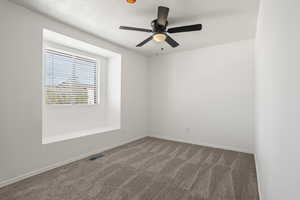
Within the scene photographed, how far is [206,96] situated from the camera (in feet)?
12.2

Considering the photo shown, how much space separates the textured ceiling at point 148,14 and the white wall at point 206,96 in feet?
2.18

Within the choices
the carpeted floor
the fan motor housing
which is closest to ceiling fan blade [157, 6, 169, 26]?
the fan motor housing

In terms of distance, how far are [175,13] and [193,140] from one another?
317cm

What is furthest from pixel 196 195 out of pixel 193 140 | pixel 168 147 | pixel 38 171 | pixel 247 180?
pixel 38 171

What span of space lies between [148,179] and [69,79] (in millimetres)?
2794

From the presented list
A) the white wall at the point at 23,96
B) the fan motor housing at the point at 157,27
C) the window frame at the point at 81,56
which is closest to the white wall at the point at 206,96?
the window frame at the point at 81,56

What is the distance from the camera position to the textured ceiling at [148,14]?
2029mm

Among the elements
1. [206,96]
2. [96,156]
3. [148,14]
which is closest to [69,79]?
[96,156]

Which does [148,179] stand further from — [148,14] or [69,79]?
[69,79]

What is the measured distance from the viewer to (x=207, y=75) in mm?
3717

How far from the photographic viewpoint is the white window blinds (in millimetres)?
2949

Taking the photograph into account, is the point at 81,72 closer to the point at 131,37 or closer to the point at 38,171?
the point at 131,37

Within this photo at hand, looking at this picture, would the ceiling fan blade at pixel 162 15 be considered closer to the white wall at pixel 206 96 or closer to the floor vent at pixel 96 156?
the white wall at pixel 206 96

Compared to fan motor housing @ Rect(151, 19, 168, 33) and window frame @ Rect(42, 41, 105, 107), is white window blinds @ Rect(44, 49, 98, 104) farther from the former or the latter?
fan motor housing @ Rect(151, 19, 168, 33)
